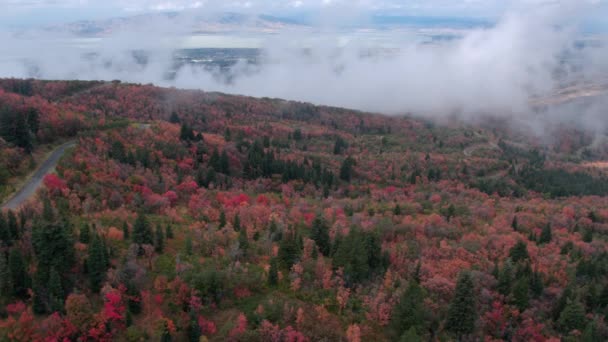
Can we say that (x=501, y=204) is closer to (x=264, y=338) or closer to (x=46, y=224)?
(x=264, y=338)

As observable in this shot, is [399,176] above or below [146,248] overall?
below

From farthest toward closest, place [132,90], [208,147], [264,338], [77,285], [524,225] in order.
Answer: [132,90] → [208,147] → [524,225] → [77,285] → [264,338]

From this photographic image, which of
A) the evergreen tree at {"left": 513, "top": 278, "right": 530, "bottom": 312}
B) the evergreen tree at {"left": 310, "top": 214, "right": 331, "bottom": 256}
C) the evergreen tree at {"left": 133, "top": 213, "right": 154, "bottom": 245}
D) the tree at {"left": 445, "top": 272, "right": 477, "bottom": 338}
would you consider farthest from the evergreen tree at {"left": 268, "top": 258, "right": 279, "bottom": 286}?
the evergreen tree at {"left": 513, "top": 278, "right": 530, "bottom": 312}

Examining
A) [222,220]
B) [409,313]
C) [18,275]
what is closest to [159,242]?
[222,220]

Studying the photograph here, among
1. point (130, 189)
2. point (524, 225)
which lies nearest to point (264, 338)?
point (130, 189)

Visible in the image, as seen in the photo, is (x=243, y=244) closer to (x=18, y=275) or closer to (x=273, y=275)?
(x=273, y=275)

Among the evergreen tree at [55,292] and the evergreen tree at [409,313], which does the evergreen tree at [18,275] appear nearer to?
the evergreen tree at [55,292]
